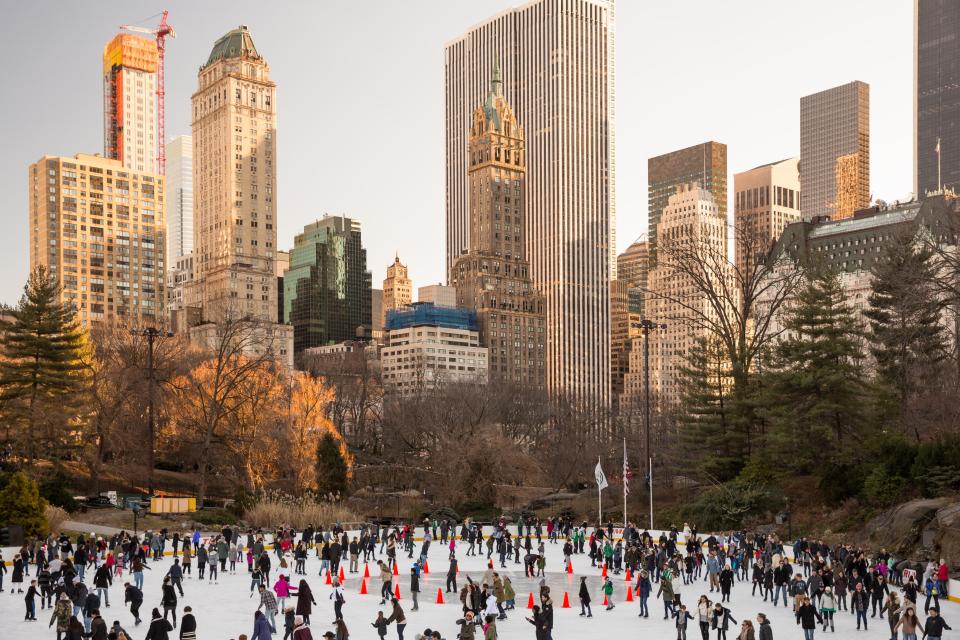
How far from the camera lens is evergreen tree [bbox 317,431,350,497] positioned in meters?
61.8

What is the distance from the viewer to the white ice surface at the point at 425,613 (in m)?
25.9

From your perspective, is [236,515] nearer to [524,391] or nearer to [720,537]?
[720,537]

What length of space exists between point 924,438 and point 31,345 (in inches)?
1959

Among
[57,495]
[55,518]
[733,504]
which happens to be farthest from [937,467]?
[57,495]

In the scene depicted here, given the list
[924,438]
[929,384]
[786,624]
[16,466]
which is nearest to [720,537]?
[924,438]

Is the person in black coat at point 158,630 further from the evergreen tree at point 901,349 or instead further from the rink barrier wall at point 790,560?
the evergreen tree at point 901,349

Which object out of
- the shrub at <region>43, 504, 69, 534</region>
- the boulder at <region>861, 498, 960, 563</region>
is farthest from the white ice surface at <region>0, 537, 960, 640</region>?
the shrub at <region>43, 504, 69, 534</region>

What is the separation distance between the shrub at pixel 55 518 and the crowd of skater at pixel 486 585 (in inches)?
69.7

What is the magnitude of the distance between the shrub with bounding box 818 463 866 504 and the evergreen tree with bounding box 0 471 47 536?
34.8 metres

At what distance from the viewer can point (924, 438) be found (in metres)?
50.0

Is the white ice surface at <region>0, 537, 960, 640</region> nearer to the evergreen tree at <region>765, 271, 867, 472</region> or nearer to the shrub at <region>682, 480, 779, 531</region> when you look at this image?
the shrub at <region>682, 480, 779, 531</region>

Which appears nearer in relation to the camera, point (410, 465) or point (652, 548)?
point (652, 548)

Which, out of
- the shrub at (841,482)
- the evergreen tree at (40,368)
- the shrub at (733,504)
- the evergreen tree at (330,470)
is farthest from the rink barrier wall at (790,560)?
the evergreen tree at (40,368)

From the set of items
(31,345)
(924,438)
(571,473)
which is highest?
(31,345)
